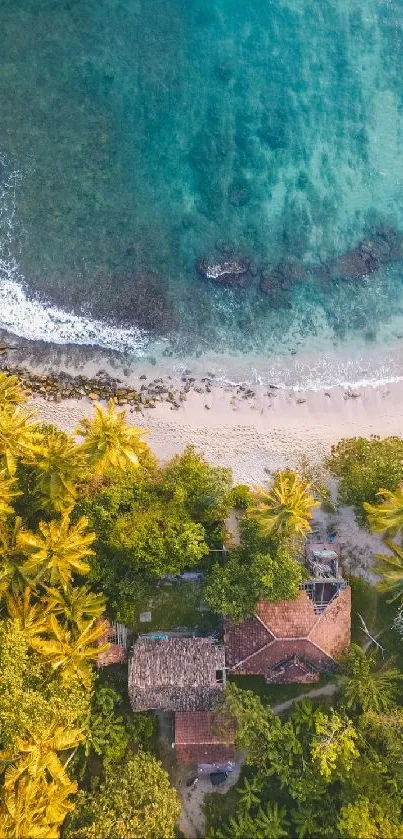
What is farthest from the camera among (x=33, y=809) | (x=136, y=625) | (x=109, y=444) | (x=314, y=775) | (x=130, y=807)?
(x=136, y=625)

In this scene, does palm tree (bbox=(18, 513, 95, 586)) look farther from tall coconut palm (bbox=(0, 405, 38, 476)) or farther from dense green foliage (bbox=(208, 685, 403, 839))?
dense green foliage (bbox=(208, 685, 403, 839))

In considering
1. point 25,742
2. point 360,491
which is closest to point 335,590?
point 360,491

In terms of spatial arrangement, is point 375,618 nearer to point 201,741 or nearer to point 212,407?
point 201,741

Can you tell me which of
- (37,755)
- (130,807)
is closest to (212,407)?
(37,755)

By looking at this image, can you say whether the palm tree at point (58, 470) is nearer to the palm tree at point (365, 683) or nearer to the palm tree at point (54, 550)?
the palm tree at point (54, 550)

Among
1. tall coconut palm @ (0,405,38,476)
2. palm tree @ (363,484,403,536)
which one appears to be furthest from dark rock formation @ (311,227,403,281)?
tall coconut palm @ (0,405,38,476)

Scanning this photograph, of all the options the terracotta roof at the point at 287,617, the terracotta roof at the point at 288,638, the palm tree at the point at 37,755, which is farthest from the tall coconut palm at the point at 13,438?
the terracotta roof at the point at 287,617

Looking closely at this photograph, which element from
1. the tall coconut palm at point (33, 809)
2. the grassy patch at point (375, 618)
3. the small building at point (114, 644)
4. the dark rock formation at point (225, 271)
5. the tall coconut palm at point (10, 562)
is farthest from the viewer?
the dark rock formation at point (225, 271)
